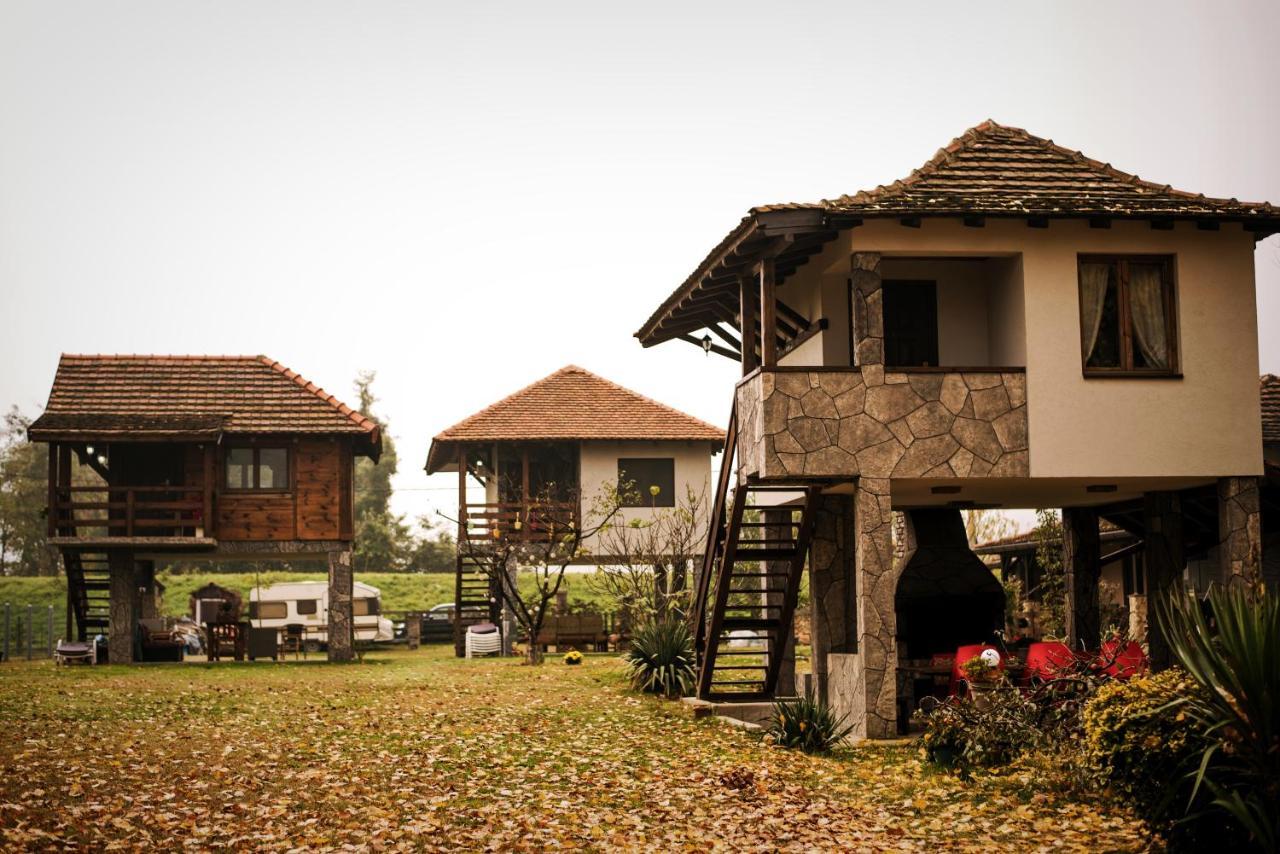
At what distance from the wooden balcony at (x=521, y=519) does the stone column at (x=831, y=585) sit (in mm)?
15393

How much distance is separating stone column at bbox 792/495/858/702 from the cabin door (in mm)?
2390

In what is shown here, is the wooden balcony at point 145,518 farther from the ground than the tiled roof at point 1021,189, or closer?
closer

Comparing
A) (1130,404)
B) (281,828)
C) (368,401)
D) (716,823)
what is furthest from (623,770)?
(368,401)

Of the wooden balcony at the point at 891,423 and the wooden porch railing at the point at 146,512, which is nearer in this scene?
the wooden balcony at the point at 891,423

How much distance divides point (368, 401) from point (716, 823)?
6433 centimetres

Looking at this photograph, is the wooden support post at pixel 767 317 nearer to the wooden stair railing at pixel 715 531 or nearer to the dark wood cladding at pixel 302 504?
the wooden stair railing at pixel 715 531

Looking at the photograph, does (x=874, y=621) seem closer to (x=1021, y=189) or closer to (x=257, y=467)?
(x=1021, y=189)

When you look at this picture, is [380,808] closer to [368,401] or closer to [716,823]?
[716,823]

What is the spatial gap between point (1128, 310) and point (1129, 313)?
0.04m

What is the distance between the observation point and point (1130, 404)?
1636cm

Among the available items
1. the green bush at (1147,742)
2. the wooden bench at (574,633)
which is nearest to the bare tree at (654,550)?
the wooden bench at (574,633)

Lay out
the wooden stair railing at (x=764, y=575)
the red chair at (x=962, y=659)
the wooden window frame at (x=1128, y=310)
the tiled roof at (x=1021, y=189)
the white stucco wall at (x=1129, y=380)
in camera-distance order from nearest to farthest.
Result: the red chair at (x=962, y=659) < the tiled roof at (x=1021, y=189) < the white stucco wall at (x=1129, y=380) < the wooden window frame at (x=1128, y=310) < the wooden stair railing at (x=764, y=575)

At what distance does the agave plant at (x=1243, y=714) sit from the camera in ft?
26.4

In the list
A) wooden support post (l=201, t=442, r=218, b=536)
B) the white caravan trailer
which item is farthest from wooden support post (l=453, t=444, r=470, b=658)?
the white caravan trailer
